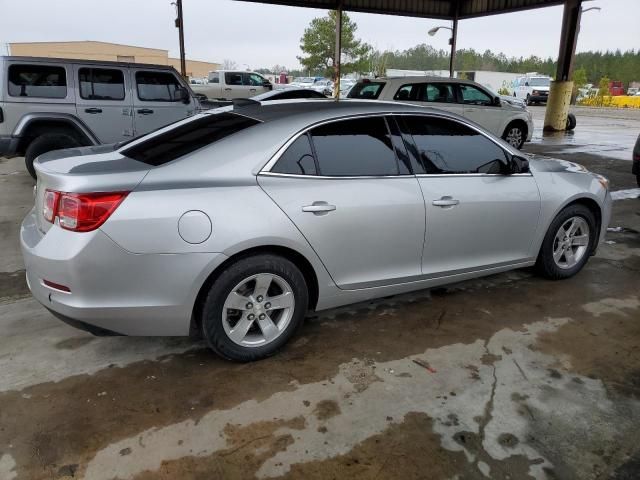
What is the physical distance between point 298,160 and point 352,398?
1.40 m

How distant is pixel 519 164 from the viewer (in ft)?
12.8

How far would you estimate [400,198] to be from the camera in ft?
10.8

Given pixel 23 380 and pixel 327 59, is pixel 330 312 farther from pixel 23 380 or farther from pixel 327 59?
pixel 327 59

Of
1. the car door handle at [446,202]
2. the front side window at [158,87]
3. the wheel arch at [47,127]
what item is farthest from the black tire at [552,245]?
the wheel arch at [47,127]

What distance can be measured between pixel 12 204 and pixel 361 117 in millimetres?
5584

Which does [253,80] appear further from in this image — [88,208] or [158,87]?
[88,208]

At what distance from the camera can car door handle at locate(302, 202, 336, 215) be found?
117 inches

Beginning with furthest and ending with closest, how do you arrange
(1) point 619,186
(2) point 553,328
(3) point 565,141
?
(3) point 565,141
(1) point 619,186
(2) point 553,328

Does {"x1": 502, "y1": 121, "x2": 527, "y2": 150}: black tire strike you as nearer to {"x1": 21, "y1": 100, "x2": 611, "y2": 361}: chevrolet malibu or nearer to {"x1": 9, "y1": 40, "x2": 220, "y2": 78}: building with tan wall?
{"x1": 21, "y1": 100, "x2": 611, "y2": 361}: chevrolet malibu

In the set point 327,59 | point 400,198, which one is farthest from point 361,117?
point 327,59

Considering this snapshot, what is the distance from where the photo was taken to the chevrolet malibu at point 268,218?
2.62 metres

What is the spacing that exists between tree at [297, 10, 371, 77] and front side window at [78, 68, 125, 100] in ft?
119

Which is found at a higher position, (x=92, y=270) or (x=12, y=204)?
(x=92, y=270)

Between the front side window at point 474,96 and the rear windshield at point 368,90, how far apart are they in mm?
1988
